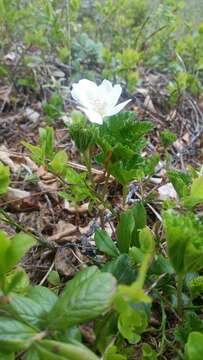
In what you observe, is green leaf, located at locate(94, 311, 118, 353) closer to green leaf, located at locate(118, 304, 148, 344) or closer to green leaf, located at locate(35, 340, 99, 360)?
green leaf, located at locate(118, 304, 148, 344)

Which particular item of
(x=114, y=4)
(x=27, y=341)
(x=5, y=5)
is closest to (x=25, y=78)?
(x=5, y=5)

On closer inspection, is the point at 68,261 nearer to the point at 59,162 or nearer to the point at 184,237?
the point at 59,162

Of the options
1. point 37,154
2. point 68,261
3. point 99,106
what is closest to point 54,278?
point 68,261

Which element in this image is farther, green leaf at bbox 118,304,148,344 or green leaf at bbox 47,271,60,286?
green leaf at bbox 47,271,60,286

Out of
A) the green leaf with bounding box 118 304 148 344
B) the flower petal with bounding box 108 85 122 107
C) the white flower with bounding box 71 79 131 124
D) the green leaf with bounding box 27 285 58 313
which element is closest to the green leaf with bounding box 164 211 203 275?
the green leaf with bounding box 118 304 148 344

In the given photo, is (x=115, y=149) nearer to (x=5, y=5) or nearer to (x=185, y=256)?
(x=185, y=256)

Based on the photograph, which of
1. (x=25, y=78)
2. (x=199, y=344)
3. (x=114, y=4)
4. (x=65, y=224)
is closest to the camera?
(x=199, y=344)

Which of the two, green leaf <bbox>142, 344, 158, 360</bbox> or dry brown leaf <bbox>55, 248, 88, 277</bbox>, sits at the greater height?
green leaf <bbox>142, 344, 158, 360</bbox>
